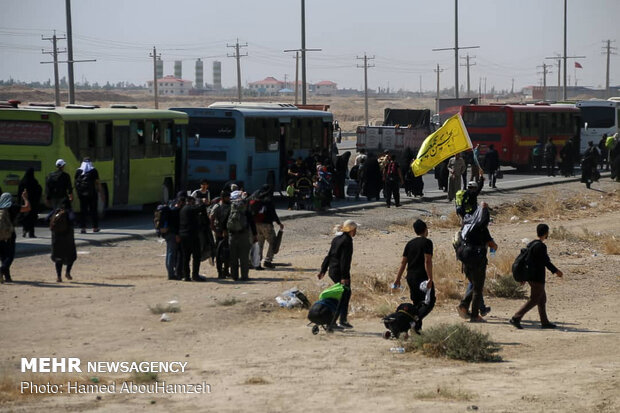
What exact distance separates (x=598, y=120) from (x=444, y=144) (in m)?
32.0

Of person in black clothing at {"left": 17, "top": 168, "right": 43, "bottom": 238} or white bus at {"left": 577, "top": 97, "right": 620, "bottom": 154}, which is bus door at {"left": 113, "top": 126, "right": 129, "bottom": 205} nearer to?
person in black clothing at {"left": 17, "top": 168, "right": 43, "bottom": 238}

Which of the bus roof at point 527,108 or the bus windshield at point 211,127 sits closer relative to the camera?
the bus windshield at point 211,127

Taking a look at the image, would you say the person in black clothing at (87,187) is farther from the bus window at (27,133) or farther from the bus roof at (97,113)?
the bus roof at (97,113)

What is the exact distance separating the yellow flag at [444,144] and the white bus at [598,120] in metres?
31.1

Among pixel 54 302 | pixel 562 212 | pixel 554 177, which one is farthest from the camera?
pixel 554 177

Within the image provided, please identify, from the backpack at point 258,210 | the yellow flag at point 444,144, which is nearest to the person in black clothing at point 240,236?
the backpack at point 258,210

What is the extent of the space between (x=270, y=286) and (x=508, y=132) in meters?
28.2

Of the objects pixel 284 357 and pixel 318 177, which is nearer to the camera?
pixel 284 357

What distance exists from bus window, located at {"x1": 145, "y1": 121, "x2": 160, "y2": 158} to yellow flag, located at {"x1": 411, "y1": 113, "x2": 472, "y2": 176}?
760 cm

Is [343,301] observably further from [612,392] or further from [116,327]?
[612,392]

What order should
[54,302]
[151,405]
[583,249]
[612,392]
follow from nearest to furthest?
1. [151,405]
2. [612,392]
3. [54,302]
4. [583,249]

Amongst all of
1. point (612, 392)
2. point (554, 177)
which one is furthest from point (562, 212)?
point (612, 392)

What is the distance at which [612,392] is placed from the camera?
37.2 ft

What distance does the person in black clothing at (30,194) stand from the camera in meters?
22.5
